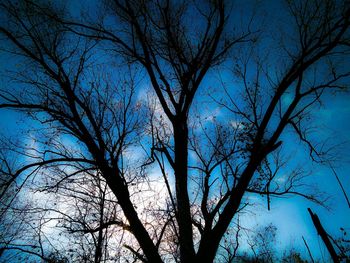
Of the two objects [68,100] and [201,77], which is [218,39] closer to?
[201,77]

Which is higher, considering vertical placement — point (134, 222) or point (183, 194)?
point (183, 194)

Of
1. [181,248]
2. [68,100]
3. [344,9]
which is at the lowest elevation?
[181,248]

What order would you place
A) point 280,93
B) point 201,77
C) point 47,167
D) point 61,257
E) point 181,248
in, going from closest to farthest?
point 181,248 < point 280,93 < point 47,167 < point 201,77 < point 61,257

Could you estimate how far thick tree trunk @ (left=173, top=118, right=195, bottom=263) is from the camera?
5.07 metres

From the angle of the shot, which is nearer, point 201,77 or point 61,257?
point 201,77

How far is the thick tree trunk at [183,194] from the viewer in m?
5.07

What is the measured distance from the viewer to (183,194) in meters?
5.70

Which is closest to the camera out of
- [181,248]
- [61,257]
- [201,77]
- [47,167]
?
[181,248]

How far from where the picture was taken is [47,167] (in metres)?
6.38

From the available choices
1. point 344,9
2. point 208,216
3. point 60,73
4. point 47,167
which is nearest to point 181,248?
point 208,216

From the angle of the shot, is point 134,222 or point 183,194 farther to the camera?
point 183,194

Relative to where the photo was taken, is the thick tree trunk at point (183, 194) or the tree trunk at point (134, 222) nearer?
the tree trunk at point (134, 222)

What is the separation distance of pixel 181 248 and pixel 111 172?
7.15 feet

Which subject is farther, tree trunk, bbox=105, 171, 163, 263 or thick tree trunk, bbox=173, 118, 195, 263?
thick tree trunk, bbox=173, 118, 195, 263
